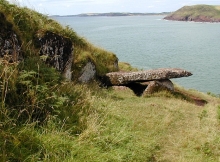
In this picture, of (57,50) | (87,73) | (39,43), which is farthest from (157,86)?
(39,43)

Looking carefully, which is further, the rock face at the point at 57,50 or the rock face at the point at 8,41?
the rock face at the point at 57,50

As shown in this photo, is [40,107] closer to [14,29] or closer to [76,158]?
[76,158]

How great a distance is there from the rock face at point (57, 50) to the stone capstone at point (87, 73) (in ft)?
10.6

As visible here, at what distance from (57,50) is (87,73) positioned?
5378 millimetres

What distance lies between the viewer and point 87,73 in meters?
17.2

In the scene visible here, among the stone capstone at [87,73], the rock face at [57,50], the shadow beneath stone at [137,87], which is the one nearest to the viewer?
the rock face at [57,50]

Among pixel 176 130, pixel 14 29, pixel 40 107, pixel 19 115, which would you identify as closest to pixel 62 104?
pixel 40 107

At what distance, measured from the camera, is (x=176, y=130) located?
10.8 m

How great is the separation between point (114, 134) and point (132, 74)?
1077 cm

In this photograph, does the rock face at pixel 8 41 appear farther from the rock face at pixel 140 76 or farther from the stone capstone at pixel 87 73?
the rock face at pixel 140 76

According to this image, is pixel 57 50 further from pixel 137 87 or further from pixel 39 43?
pixel 137 87

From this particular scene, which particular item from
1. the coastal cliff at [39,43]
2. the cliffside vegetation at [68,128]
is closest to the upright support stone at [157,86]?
the coastal cliff at [39,43]

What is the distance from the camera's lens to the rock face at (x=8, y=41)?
8.99 metres

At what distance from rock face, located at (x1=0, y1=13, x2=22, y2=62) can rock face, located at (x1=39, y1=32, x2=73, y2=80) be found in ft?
5.61
